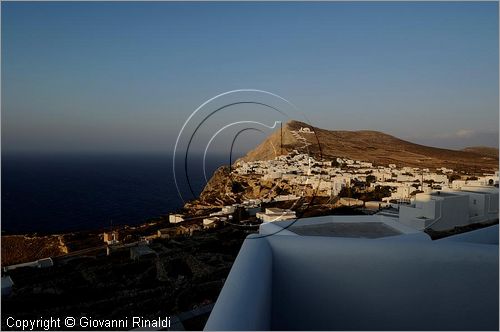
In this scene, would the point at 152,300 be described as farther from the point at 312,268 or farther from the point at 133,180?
the point at 133,180

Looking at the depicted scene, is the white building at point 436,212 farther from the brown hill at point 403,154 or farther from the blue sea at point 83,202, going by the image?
the brown hill at point 403,154

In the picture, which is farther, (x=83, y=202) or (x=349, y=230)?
(x=83, y=202)

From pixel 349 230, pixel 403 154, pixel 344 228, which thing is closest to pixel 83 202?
pixel 403 154

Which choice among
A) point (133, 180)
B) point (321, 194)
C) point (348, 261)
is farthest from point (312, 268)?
point (133, 180)

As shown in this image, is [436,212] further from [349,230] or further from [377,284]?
[377,284]

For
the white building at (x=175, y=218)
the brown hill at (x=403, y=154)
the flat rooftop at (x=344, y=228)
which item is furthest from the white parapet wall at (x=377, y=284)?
the brown hill at (x=403, y=154)

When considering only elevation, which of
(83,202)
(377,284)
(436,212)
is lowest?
(83,202)

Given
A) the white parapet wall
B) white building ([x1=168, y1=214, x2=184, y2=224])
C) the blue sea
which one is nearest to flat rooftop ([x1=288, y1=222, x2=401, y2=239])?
the white parapet wall

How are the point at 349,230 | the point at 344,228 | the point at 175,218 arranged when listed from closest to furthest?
the point at 349,230
the point at 344,228
the point at 175,218

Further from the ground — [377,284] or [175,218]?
[377,284]

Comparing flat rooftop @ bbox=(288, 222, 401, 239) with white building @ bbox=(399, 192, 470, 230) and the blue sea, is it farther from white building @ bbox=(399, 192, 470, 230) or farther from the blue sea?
the blue sea
